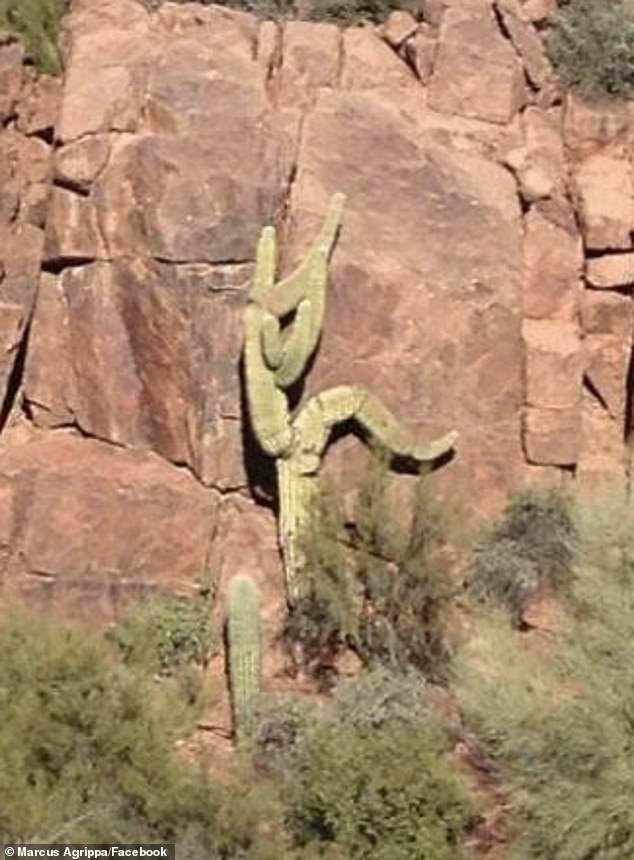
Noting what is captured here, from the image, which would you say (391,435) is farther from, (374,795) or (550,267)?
(374,795)

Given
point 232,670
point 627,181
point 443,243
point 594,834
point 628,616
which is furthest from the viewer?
point 627,181

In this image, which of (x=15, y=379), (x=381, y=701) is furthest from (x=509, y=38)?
(x=381, y=701)

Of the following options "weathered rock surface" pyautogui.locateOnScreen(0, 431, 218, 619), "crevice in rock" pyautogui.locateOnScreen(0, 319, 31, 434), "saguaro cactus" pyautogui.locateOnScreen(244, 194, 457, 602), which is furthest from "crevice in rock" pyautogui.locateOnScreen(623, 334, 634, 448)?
"crevice in rock" pyautogui.locateOnScreen(0, 319, 31, 434)

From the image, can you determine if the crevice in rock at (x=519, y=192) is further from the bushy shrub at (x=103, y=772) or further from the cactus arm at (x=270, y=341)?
the bushy shrub at (x=103, y=772)

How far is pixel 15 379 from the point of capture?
1764cm

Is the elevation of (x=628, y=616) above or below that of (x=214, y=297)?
below

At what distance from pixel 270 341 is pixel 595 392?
3501mm

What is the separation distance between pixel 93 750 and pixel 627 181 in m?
8.44

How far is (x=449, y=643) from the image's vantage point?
1627 centimetres

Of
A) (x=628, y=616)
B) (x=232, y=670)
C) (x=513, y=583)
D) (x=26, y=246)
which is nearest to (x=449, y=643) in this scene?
(x=513, y=583)

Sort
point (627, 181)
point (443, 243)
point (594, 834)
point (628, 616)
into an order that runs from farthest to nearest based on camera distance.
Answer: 1. point (627, 181)
2. point (443, 243)
3. point (628, 616)
4. point (594, 834)

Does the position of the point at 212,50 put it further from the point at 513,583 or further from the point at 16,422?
the point at 513,583

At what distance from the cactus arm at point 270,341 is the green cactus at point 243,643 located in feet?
6.13

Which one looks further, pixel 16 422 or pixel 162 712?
pixel 16 422
